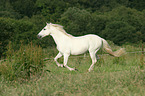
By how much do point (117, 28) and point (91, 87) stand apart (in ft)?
106

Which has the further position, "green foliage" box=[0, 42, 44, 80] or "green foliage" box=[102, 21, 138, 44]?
"green foliage" box=[102, 21, 138, 44]

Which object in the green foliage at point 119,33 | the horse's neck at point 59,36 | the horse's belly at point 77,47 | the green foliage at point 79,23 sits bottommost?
the green foliage at point 119,33

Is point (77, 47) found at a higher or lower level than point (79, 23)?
higher

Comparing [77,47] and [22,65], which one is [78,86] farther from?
[77,47]

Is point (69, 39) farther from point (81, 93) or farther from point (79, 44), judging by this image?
point (81, 93)

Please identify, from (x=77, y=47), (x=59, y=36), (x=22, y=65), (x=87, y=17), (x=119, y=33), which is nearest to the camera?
(x=22, y=65)

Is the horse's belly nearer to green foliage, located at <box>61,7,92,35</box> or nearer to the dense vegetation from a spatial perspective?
the dense vegetation

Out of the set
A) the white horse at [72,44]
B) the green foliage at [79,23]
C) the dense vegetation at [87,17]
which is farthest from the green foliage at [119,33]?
the white horse at [72,44]

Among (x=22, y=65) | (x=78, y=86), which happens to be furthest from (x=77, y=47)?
(x=78, y=86)

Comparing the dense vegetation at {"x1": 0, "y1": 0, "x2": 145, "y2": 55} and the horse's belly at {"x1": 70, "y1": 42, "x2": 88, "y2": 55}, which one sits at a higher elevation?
the horse's belly at {"x1": 70, "y1": 42, "x2": 88, "y2": 55}

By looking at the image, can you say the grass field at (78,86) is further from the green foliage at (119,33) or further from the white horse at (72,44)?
the green foliage at (119,33)

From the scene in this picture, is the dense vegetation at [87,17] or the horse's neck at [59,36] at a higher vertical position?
the horse's neck at [59,36]

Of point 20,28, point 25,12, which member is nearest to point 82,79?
point 20,28

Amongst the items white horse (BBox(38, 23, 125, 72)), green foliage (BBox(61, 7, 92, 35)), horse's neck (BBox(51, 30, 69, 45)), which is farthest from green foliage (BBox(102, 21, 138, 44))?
horse's neck (BBox(51, 30, 69, 45))
